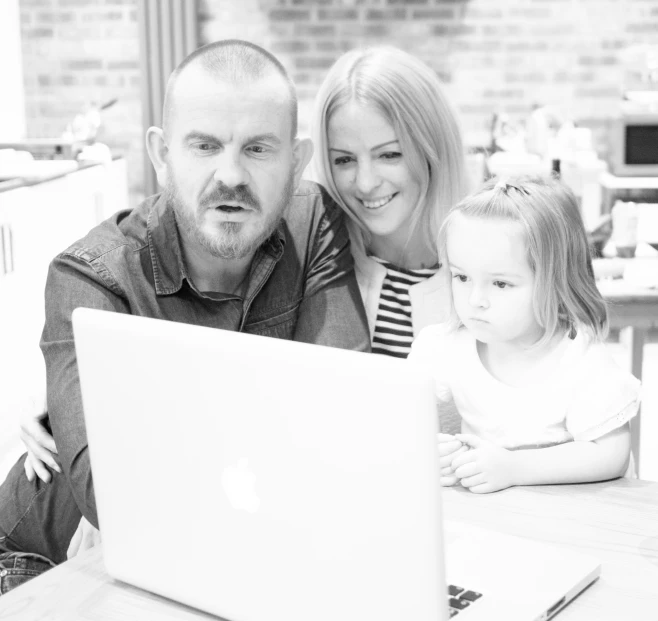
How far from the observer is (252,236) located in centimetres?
148

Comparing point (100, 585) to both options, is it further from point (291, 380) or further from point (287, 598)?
point (291, 380)

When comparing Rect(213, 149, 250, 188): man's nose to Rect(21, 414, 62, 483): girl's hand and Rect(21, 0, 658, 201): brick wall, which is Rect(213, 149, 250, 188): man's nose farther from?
Rect(21, 0, 658, 201): brick wall

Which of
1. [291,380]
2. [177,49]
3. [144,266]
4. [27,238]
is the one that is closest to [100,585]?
[291,380]

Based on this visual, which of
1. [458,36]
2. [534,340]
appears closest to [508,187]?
[534,340]

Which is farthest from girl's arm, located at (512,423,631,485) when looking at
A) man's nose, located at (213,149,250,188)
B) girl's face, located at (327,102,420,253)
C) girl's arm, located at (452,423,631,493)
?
girl's face, located at (327,102,420,253)

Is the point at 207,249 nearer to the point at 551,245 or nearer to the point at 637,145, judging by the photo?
the point at 551,245

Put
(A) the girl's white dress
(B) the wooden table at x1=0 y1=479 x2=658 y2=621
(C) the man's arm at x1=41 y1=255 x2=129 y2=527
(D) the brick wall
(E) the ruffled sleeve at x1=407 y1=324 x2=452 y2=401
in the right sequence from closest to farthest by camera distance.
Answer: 1. (B) the wooden table at x1=0 y1=479 x2=658 y2=621
2. (C) the man's arm at x1=41 y1=255 x2=129 y2=527
3. (A) the girl's white dress
4. (E) the ruffled sleeve at x1=407 y1=324 x2=452 y2=401
5. (D) the brick wall

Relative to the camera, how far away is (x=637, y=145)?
4215 mm

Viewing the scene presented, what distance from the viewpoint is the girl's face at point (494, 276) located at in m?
1.28

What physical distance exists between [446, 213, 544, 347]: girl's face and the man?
332mm

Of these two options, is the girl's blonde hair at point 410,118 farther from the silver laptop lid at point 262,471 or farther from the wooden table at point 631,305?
the silver laptop lid at point 262,471

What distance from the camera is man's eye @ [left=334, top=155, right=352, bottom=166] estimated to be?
1.78 metres

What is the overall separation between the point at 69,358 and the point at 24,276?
7.35ft

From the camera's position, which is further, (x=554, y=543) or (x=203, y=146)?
(x=203, y=146)
